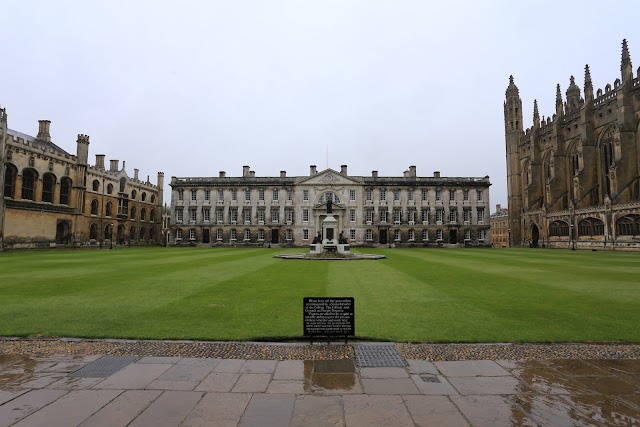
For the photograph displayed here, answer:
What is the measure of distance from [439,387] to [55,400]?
4.73 m

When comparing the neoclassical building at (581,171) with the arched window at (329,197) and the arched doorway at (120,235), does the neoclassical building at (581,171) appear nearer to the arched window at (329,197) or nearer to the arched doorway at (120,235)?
the arched window at (329,197)

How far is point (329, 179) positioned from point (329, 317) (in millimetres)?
57069

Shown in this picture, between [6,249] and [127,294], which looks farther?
[6,249]

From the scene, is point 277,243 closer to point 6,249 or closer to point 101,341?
point 6,249

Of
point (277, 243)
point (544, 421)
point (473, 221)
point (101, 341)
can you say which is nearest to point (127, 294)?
point (101, 341)

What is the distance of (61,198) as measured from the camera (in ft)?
162

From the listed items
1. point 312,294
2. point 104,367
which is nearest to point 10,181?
point 312,294

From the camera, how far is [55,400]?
4.46 m

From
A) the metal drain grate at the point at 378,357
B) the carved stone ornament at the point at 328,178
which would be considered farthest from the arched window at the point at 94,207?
the metal drain grate at the point at 378,357

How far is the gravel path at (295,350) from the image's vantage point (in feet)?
20.2

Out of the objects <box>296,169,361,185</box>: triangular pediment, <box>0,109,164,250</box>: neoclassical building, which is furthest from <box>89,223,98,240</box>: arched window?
<box>296,169,361,185</box>: triangular pediment

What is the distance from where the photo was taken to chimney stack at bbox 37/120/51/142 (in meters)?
52.8

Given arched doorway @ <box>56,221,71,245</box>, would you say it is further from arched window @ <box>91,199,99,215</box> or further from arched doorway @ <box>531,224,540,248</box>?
arched doorway @ <box>531,224,540,248</box>

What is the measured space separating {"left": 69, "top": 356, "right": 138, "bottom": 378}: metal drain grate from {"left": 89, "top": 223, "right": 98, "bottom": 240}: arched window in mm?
56413
